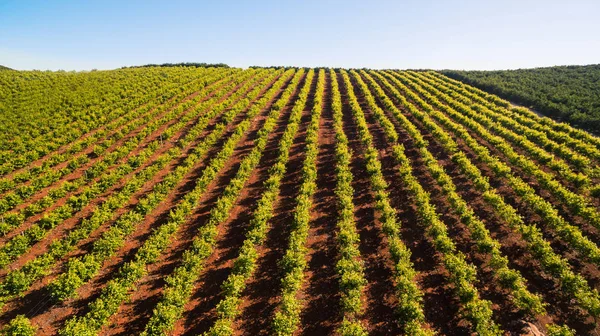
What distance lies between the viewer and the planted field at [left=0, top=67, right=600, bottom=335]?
17750 mm

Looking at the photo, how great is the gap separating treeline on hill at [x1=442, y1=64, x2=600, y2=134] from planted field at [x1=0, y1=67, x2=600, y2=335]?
453 inches

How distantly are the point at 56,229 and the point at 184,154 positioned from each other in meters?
15.8

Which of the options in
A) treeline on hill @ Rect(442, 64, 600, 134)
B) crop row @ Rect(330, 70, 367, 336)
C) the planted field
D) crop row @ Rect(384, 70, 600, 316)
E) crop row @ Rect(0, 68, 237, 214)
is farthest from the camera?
treeline on hill @ Rect(442, 64, 600, 134)

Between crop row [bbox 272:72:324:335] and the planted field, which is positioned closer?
crop row [bbox 272:72:324:335]

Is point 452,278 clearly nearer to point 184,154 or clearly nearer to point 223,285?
point 223,285

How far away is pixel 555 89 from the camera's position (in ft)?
214

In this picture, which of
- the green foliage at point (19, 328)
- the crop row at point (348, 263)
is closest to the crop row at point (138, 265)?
the green foliage at point (19, 328)

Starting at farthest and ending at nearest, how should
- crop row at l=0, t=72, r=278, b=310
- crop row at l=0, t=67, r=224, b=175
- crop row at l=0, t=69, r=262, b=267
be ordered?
1. crop row at l=0, t=67, r=224, b=175
2. crop row at l=0, t=69, r=262, b=267
3. crop row at l=0, t=72, r=278, b=310

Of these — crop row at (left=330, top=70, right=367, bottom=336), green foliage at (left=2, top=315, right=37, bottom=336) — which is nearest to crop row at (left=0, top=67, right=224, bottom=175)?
green foliage at (left=2, top=315, right=37, bottom=336)

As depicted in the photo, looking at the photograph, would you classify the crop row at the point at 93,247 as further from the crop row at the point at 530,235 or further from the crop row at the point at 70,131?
the crop row at the point at 530,235

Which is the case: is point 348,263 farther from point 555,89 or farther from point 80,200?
point 555,89

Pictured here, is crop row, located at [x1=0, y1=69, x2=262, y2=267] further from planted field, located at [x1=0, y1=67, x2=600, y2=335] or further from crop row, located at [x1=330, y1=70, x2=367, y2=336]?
crop row, located at [x1=330, y1=70, x2=367, y2=336]

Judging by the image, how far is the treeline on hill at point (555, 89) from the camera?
163 feet

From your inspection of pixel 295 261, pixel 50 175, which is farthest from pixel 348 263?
pixel 50 175
